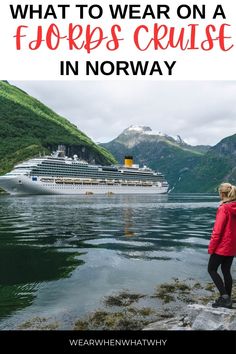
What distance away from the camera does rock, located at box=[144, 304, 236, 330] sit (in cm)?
840

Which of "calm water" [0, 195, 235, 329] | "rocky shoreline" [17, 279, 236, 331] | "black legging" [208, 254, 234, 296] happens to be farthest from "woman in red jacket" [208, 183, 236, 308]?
"calm water" [0, 195, 235, 329]

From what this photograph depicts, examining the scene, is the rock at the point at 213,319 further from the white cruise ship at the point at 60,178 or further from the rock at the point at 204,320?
the white cruise ship at the point at 60,178

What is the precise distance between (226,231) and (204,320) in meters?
2.25

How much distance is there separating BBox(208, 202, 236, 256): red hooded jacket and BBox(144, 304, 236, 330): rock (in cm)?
142

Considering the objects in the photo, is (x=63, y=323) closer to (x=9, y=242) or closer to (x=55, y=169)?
(x=9, y=242)

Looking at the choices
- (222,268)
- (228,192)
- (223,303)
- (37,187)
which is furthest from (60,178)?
→ (228,192)

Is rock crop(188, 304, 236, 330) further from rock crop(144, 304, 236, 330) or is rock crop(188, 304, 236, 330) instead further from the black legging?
the black legging

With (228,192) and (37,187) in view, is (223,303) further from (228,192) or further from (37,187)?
(37,187)

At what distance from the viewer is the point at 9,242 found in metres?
24.4

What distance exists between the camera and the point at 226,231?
32.1 ft

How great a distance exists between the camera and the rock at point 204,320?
8.40 metres

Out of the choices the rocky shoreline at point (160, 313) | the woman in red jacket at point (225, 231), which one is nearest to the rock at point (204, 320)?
the rocky shoreline at point (160, 313)
